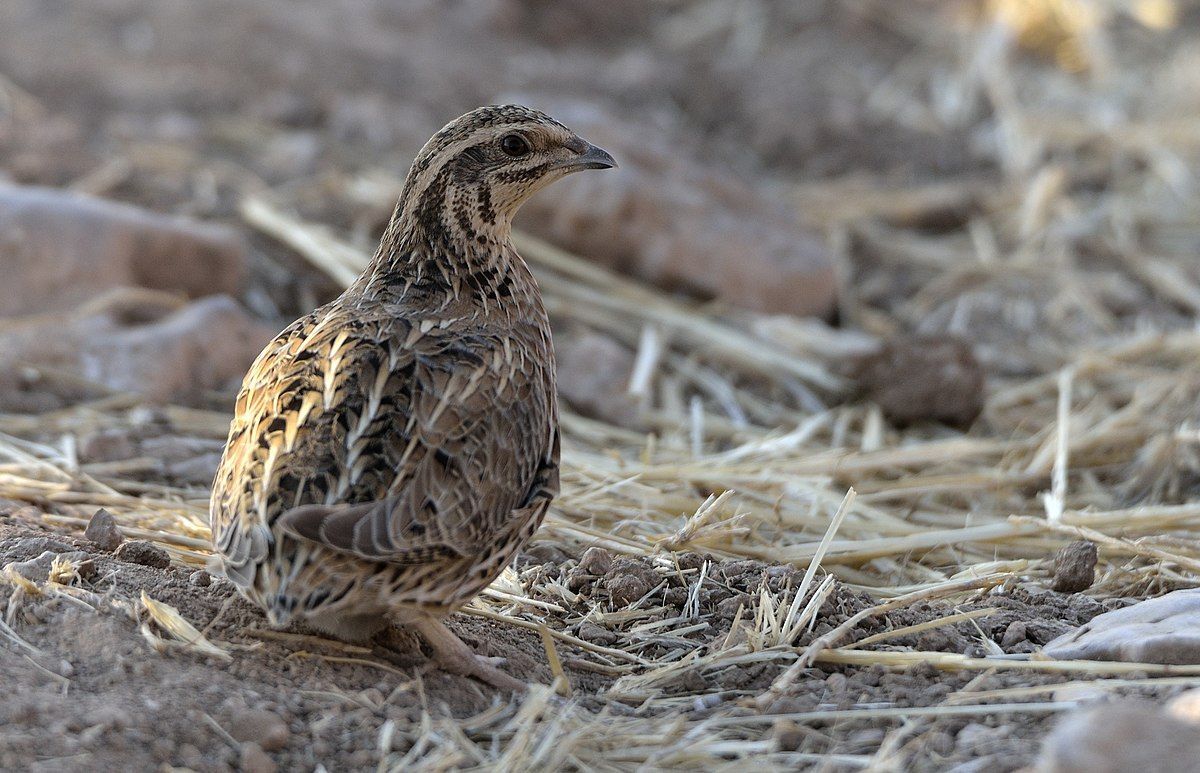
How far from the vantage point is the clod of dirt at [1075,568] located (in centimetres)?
444

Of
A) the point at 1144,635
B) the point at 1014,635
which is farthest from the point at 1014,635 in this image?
the point at 1144,635

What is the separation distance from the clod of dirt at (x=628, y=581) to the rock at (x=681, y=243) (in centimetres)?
357

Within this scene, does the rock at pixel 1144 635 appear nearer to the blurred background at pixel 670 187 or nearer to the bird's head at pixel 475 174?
the bird's head at pixel 475 174

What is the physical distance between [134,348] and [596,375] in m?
2.20

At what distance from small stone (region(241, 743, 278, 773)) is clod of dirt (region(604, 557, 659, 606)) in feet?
4.66

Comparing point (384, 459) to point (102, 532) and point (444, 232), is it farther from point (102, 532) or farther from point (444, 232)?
point (102, 532)

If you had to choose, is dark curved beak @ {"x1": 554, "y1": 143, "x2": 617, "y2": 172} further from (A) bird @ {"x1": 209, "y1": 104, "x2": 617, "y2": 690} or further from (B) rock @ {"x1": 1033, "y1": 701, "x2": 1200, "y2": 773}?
(B) rock @ {"x1": 1033, "y1": 701, "x2": 1200, "y2": 773}

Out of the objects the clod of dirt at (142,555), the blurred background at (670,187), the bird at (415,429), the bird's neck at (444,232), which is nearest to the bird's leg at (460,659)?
the bird at (415,429)

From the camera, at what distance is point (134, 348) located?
6.15 meters

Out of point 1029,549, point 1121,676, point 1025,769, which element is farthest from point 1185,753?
point 1029,549

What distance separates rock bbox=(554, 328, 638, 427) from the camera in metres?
6.60

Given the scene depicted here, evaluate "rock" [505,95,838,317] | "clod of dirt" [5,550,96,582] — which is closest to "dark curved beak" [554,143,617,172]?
"clod of dirt" [5,550,96,582]

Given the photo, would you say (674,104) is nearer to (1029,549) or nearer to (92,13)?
(92,13)

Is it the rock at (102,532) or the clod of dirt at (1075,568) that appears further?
the clod of dirt at (1075,568)
